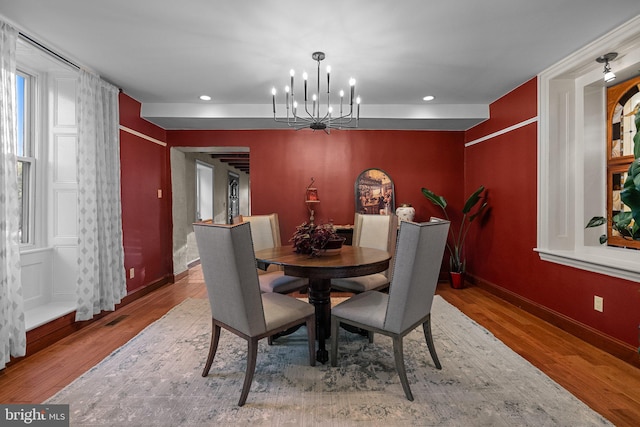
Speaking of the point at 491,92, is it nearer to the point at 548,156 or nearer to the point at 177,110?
the point at 548,156

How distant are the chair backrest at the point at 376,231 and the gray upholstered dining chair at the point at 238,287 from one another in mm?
1591

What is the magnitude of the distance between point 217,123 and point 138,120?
3.17ft

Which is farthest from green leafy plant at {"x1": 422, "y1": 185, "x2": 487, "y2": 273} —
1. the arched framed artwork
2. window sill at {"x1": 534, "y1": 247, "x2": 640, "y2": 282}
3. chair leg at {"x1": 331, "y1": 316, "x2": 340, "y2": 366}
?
chair leg at {"x1": 331, "y1": 316, "x2": 340, "y2": 366}

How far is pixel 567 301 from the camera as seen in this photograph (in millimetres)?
2969

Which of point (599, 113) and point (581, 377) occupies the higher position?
point (599, 113)

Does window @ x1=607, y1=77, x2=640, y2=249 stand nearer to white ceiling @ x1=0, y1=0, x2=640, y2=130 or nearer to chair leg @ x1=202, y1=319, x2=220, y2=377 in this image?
white ceiling @ x1=0, y1=0, x2=640, y2=130

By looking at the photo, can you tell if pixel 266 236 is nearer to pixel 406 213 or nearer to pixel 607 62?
pixel 406 213

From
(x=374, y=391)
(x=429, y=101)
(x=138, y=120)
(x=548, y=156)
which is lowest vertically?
(x=374, y=391)

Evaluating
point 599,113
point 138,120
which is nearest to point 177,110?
point 138,120

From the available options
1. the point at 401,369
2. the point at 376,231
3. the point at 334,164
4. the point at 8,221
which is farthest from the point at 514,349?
the point at 8,221

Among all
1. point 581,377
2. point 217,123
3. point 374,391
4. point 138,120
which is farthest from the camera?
point 217,123

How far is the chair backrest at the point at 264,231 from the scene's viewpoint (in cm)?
355

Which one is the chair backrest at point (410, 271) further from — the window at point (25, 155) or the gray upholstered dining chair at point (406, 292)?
the window at point (25, 155)

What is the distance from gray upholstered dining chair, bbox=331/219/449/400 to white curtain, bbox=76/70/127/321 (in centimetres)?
246
